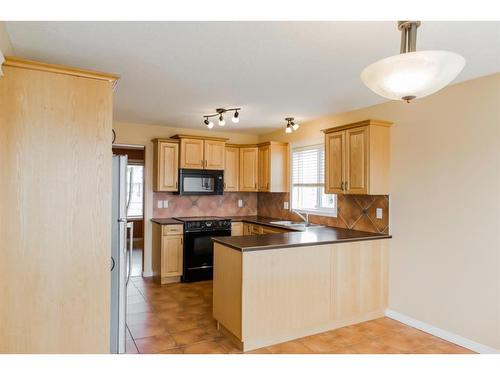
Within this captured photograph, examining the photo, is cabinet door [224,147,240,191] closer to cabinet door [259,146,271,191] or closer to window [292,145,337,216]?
cabinet door [259,146,271,191]

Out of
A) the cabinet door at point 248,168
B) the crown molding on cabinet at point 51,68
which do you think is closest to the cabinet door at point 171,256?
the cabinet door at point 248,168

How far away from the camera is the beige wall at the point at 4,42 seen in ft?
6.22

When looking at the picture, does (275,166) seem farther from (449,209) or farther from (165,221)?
(449,209)

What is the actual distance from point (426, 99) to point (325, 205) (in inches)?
75.0

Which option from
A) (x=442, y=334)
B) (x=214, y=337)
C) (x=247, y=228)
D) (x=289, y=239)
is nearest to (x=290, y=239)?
(x=289, y=239)

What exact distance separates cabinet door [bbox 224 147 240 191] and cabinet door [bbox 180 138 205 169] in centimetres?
52

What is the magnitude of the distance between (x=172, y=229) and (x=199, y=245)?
467 millimetres

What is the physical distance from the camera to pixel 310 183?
4914 mm
